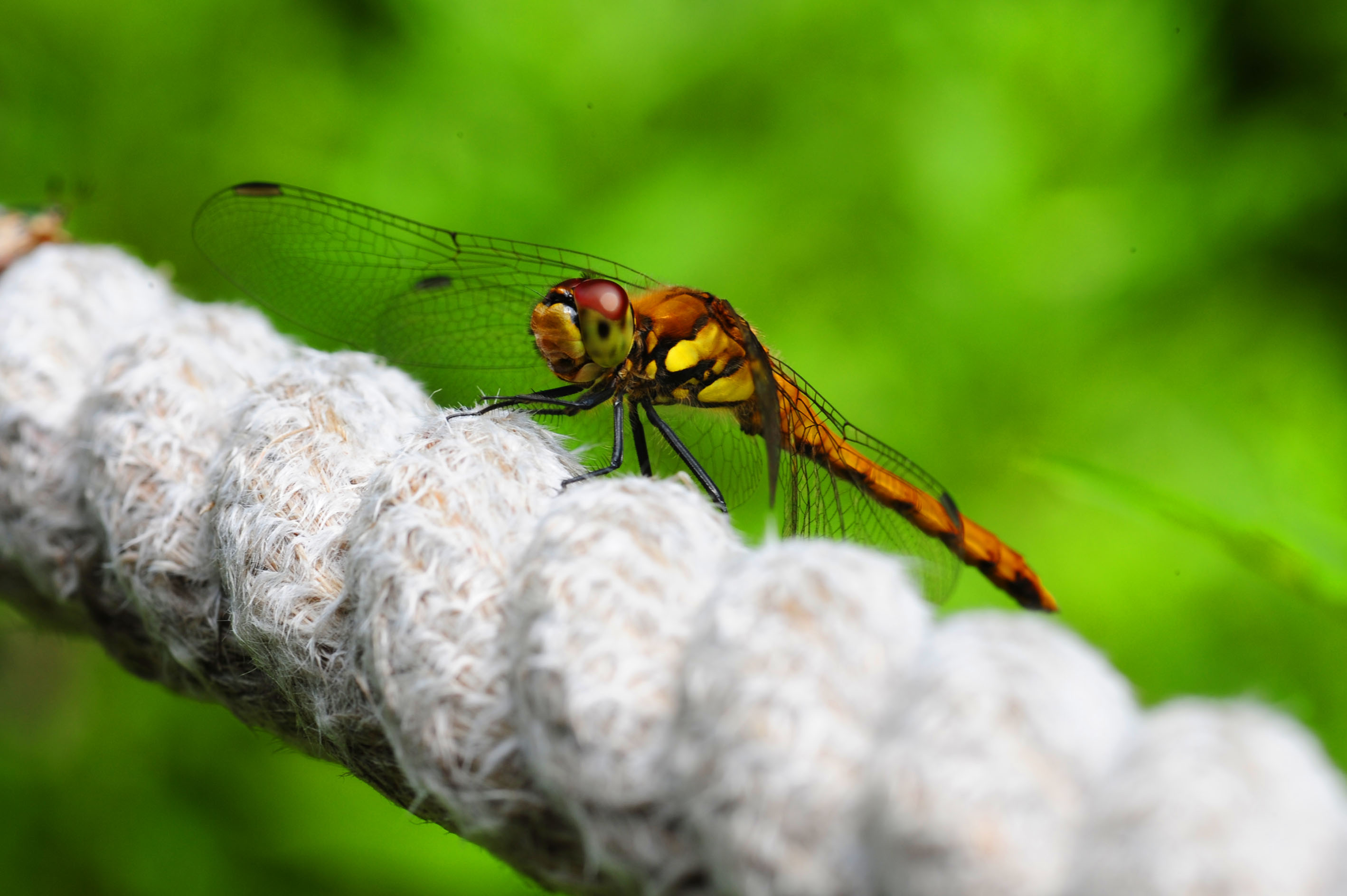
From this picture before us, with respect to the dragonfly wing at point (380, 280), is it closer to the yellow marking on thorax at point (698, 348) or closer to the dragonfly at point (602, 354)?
the dragonfly at point (602, 354)

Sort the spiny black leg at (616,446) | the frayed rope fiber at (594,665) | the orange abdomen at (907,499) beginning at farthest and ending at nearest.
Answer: the orange abdomen at (907,499) < the spiny black leg at (616,446) < the frayed rope fiber at (594,665)

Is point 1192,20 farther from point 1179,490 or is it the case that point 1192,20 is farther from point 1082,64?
point 1179,490

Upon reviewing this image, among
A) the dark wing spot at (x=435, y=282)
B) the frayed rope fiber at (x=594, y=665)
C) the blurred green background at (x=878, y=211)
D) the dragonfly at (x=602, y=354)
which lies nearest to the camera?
the frayed rope fiber at (x=594, y=665)

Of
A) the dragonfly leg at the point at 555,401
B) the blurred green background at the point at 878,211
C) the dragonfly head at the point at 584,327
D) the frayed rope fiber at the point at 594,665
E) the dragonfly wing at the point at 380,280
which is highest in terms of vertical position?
the blurred green background at the point at 878,211

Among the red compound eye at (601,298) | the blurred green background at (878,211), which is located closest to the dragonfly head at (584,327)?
the red compound eye at (601,298)

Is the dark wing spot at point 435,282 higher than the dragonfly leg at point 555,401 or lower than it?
higher

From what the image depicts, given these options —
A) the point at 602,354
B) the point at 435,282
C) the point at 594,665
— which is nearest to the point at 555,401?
the point at 602,354

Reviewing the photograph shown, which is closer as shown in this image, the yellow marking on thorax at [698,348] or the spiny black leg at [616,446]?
the spiny black leg at [616,446]

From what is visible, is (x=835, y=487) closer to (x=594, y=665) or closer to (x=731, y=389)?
(x=731, y=389)
